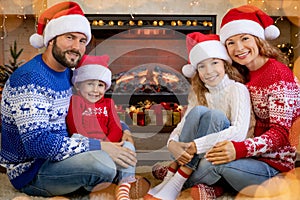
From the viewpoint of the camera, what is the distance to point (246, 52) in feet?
4.03

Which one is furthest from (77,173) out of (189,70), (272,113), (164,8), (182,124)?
(164,8)

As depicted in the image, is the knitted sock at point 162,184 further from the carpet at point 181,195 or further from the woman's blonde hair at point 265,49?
the woman's blonde hair at point 265,49

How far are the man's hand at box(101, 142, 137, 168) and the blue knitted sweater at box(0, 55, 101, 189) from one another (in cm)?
2

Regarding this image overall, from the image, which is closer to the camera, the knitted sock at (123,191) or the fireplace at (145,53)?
the knitted sock at (123,191)

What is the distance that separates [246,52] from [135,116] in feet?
4.47

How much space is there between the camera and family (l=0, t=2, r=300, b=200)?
3.88 ft

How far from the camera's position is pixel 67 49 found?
3.93 feet

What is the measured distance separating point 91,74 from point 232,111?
41 centimetres

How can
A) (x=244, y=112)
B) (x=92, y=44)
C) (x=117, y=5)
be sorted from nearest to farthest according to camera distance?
(x=244, y=112) < (x=117, y=5) < (x=92, y=44)

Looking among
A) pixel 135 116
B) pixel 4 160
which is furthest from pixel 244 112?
pixel 135 116

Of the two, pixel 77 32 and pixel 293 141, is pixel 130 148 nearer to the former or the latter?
pixel 77 32

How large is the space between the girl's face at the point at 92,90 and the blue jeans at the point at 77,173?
15 cm

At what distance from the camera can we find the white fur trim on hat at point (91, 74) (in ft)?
4.08

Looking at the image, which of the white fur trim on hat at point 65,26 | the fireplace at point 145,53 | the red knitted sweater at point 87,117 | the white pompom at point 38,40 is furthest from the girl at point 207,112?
the fireplace at point 145,53
